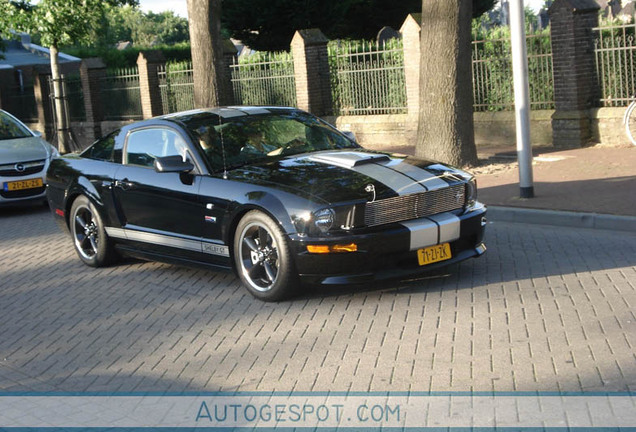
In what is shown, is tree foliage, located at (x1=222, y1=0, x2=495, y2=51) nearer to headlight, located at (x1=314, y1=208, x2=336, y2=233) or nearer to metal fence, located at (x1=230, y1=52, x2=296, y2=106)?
metal fence, located at (x1=230, y1=52, x2=296, y2=106)

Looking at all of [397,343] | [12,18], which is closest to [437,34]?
[397,343]

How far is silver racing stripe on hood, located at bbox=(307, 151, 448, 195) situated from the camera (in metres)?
7.16

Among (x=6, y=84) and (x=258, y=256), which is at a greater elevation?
(x=6, y=84)

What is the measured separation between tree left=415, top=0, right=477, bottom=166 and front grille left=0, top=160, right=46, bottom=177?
19.8 feet

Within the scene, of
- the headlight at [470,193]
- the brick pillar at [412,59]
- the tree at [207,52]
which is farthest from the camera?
the brick pillar at [412,59]

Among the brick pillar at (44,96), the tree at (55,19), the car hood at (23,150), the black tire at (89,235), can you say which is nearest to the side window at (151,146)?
the black tire at (89,235)

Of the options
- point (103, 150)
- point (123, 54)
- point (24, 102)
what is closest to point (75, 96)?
point (24, 102)

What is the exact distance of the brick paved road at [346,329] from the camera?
5.36 meters

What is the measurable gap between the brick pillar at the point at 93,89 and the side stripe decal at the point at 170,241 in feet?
67.8

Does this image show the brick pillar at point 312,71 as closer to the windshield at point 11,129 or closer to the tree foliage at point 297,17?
the windshield at point 11,129

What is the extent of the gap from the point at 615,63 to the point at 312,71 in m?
7.49

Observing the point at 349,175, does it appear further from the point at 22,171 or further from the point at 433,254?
the point at 22,171

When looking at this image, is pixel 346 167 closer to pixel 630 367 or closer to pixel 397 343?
pixel 397 343

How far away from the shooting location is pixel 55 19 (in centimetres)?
2356
